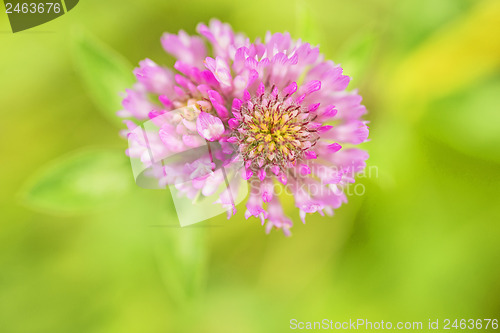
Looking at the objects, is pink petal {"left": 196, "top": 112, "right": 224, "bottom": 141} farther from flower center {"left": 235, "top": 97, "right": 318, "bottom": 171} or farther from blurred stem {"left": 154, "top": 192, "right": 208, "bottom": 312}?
blurred stem {"left": 154, "top": 192, "right": 208, "bottom": 312}

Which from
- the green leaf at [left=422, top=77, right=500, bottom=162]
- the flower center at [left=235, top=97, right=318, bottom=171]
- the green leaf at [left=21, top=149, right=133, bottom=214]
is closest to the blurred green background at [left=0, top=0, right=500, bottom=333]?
the green leaf at [left=422, top=77, right=500, bottom=162]

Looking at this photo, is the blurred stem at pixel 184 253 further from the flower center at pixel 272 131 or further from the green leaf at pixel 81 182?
the flower center at pixel 272 131

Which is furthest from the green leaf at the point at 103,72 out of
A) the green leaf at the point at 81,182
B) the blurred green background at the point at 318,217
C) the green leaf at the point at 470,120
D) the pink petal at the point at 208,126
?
the green leaf at the point at 470,120

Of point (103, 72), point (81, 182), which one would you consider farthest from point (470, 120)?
point (81, 182)

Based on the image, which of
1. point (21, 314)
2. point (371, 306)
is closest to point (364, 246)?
point (371, 306)

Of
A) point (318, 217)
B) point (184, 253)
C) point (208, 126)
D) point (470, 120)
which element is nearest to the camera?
point (208, 126)

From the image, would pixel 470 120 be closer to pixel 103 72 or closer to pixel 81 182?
pixel 103 72

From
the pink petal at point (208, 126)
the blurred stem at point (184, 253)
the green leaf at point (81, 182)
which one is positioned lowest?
the blurred stem at point (184, 253)
